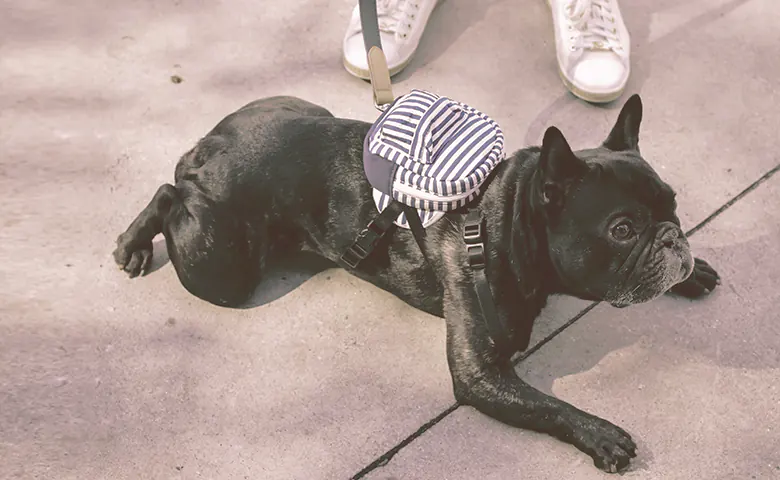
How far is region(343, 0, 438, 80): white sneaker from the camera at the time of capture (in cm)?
420

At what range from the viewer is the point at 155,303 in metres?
3.38

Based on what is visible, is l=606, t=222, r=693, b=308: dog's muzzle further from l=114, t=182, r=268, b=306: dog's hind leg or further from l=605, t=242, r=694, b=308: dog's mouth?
l=114, t=182, r=268, b=306: dog's hind leg

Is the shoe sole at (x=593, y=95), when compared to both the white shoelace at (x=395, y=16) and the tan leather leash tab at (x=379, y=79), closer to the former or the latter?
the white shoelace at (x=395, y=16)

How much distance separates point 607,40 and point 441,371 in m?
2.19

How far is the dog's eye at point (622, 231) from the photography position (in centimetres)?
256

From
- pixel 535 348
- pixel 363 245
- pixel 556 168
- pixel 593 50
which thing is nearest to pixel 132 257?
pixel 363 245

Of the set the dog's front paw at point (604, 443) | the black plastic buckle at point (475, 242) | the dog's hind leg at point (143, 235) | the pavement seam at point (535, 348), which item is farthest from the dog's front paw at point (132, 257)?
the dog's front paw at point (604, 443)

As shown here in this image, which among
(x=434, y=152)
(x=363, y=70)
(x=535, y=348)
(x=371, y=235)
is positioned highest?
(x=434, y=152)

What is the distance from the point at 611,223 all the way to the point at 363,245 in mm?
943

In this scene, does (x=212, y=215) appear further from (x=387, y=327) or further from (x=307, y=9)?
(x=307, y=9)

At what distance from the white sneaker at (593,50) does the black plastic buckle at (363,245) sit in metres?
1.81

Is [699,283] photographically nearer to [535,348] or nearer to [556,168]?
[535,348]

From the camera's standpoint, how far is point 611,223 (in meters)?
2.55

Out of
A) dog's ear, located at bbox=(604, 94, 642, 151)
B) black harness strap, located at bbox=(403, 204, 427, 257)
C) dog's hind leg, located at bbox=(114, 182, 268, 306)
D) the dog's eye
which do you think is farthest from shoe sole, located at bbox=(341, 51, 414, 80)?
the dog's eye
